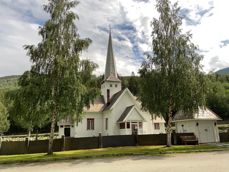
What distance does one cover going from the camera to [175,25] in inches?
947

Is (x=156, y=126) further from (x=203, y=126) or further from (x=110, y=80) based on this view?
(x=203, y=126)

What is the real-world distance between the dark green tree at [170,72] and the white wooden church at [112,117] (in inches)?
346

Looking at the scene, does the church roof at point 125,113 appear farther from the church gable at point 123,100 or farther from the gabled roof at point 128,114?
the church gable at point 123,100

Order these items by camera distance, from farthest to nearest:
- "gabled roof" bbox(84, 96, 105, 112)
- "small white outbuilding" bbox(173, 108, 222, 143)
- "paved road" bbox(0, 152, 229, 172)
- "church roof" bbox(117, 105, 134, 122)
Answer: "gabled roof" bbox(84, 96, 105, 112) → "church roof" bbox(117, 105, 134, 122) → "small white outbuilding" bbox(173, 108, 222, 143) → "paved road" bbox(0, 152, 229, 172)

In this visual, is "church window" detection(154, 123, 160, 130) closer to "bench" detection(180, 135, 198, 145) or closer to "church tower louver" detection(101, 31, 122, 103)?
"church tower louver" detection(101, 31, 122, 103)

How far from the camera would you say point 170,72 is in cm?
2289

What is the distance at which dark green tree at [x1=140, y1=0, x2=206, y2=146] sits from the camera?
2194cm

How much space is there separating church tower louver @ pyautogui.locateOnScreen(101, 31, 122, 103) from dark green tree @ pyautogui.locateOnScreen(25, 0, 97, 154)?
699 inches

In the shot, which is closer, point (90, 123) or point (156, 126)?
point (90, 123)

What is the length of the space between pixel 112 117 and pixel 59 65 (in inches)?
657

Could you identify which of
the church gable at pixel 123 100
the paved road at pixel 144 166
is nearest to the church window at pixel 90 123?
the church gable at pixel 123 100

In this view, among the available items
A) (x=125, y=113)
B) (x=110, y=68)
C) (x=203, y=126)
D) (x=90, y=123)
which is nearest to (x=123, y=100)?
(x=125, y=113)

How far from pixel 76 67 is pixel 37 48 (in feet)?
11.8

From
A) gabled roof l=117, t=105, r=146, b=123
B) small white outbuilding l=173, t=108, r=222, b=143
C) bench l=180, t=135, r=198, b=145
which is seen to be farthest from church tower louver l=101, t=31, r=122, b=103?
bench l=180, t=135, r=198, b=145
